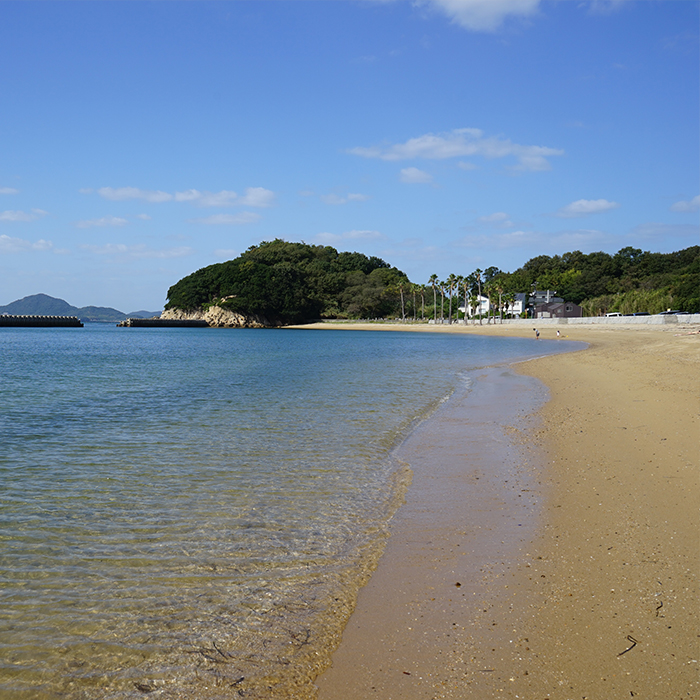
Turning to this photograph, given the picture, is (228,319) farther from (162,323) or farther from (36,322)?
(36,322)

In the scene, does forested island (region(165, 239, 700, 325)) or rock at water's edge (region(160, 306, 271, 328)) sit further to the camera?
rock at water's edge (region(160, 306, 271, 328))

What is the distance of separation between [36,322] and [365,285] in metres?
83.1

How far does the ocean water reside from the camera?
3.57 metres

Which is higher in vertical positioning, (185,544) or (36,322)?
(36,322)

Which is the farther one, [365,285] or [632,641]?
[365,285]

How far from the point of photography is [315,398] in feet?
54.1

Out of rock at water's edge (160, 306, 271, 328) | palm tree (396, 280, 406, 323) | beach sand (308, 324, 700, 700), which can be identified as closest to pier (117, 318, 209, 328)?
rock at water's edge (160, 306, 271, 328)

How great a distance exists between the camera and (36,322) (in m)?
137

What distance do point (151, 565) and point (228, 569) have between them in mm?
735

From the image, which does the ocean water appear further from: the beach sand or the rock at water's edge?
the rock at water's edge

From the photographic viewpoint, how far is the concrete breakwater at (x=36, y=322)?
419 ft

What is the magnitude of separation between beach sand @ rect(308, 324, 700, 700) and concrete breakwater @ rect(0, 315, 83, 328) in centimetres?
14331

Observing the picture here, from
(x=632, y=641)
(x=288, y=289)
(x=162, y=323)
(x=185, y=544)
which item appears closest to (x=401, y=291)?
(x=288, y=289)

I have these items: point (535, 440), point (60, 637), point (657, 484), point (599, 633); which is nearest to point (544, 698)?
point (599, 633)
